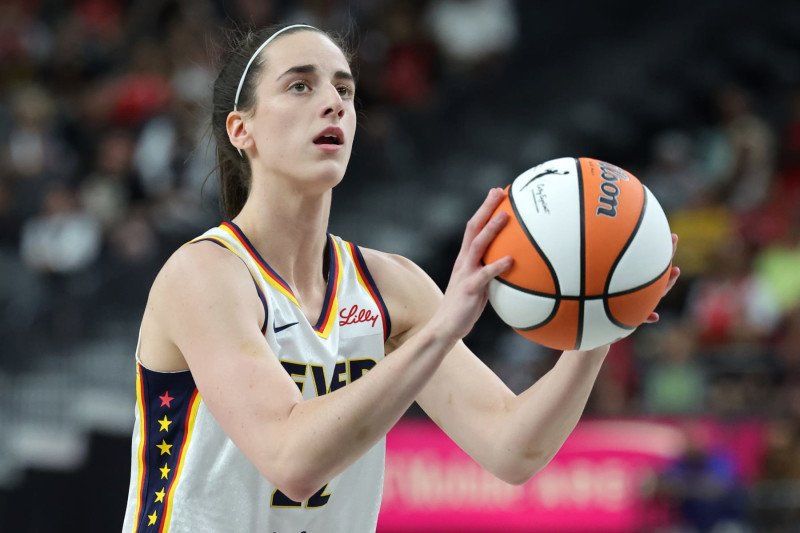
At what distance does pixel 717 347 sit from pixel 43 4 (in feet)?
33.4

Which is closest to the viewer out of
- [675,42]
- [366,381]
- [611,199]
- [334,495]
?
[366,381]

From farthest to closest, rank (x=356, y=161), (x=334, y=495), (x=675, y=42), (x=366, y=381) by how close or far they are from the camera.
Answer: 1. (x=675, y=42)
2. (x=356, y=161)
3. (x=334, y=495)
4. (x=366, y=381)

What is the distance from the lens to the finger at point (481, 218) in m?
3.05

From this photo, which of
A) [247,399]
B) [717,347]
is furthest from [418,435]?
[247,399]

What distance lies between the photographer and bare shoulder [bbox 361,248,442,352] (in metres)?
3.89

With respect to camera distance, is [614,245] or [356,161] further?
[356,161]

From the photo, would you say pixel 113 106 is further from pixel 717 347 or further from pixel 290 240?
pixel 290 240

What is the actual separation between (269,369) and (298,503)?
542mm

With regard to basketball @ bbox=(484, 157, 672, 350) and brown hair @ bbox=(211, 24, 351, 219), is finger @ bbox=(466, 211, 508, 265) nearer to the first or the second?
basketball @ bbox=(484, 157, 672, 350)

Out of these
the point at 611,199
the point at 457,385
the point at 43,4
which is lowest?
the point at 457,385

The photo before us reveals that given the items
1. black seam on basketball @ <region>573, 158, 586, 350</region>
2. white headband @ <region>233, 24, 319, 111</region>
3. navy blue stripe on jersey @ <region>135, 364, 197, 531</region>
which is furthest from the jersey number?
white headband @ <region>233, 24, 319, 111</region>

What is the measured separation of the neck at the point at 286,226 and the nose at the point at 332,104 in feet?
0.90

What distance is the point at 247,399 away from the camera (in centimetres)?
312

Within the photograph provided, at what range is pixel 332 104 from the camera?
141 inches
